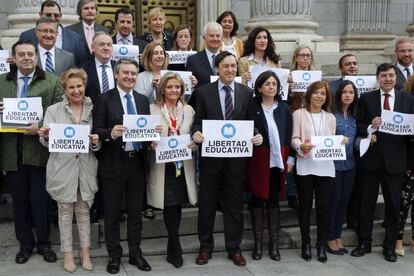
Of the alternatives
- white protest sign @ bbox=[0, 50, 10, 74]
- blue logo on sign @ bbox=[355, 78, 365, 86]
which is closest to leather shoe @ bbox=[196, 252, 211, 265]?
blue logo on sign @ bbox=[355, 78, 365, 86]

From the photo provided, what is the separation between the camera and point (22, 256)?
591 cm

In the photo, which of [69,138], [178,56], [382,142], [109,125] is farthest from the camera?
[178,56]

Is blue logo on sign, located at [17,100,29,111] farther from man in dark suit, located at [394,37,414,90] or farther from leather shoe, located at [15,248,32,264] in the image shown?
man in dark suit, located at [394,37,414,90]

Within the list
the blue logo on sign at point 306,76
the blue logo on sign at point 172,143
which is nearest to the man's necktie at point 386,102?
the blue logo on sign at point 306,76

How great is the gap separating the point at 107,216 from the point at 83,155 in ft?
2.13

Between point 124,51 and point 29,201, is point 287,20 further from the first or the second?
point 29,201

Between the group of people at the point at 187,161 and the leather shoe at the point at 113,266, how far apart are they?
0.04 feet

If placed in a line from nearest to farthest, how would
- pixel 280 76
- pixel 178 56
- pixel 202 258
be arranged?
pixel 202 258 < pixel 280 76 < pixel 178 56

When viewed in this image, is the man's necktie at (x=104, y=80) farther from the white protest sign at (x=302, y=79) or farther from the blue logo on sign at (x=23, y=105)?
the white protest sign at (x=302, y=79)

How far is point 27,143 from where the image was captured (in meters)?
5.78

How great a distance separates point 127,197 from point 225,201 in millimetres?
1022

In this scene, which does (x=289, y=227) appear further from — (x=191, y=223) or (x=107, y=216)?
(x=107, y=216)

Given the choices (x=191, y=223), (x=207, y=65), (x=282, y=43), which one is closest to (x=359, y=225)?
(x=191, y=223)

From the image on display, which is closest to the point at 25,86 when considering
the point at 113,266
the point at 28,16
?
the point at 113,266
